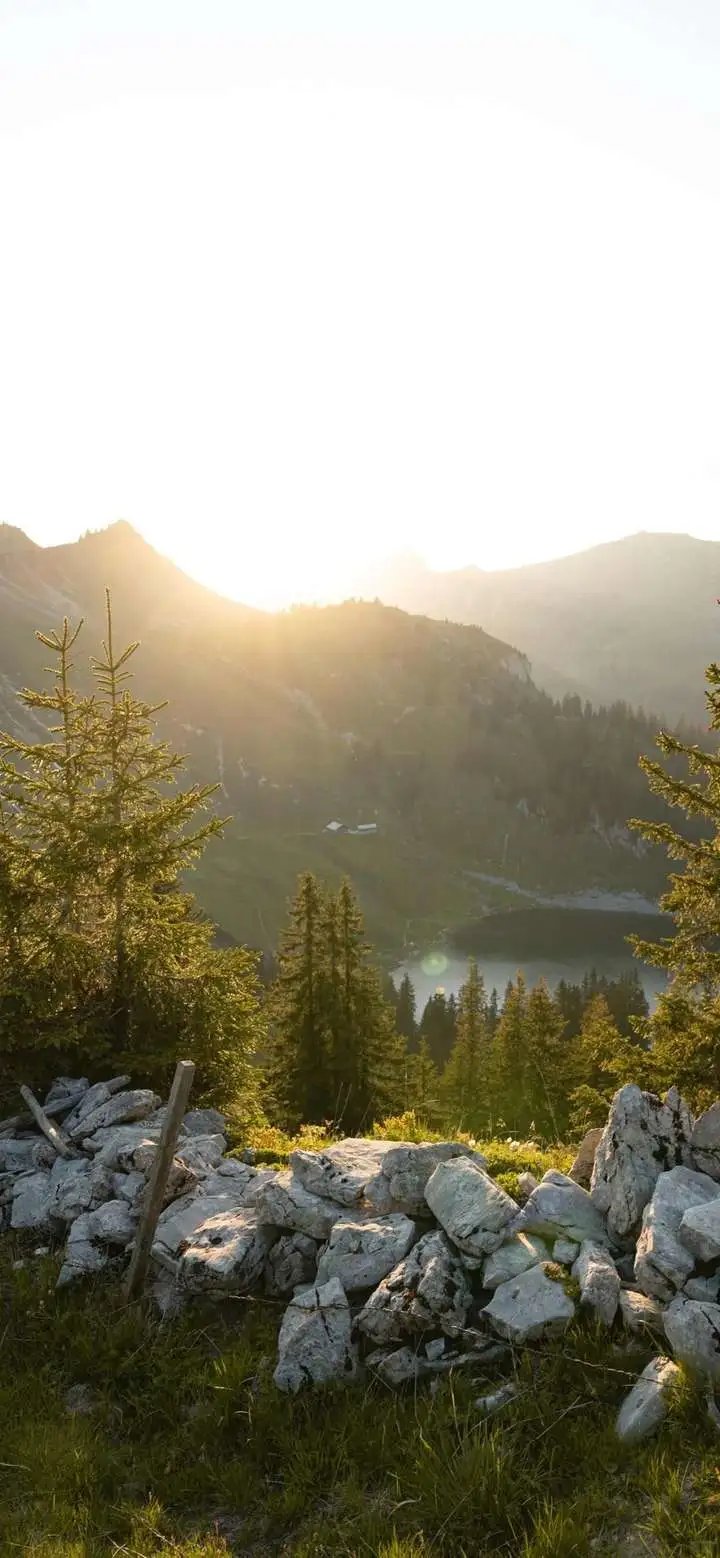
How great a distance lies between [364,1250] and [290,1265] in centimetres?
119

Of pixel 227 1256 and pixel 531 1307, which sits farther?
pixel 227 1256

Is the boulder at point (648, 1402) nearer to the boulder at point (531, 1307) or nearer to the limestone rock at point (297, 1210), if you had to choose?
the boulder at point (531, 1307)

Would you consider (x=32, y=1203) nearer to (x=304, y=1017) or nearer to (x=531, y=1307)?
(x=531, y=1307)

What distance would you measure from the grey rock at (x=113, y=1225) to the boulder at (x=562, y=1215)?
5.30 m

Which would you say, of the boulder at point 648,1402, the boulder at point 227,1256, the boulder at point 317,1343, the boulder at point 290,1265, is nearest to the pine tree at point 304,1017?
the boulder at point 227,1256

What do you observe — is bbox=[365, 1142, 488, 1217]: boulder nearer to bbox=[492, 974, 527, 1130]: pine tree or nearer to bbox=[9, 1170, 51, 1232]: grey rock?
bbox=[9, 1170, 51, 1232]: grey rock

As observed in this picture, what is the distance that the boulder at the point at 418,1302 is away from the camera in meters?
8.09

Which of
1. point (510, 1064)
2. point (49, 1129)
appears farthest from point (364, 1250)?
point (510, 1064)

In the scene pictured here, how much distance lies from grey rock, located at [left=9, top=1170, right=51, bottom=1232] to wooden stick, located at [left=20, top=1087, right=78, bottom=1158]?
44cm

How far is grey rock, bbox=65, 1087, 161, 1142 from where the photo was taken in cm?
1280

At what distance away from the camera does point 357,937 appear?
122 feet

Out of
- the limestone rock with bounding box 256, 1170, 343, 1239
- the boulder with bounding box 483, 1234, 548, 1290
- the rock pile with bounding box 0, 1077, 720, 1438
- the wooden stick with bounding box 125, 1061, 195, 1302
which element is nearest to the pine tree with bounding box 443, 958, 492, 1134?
the rock pile with bounding box 0, 1077, 720, 1438

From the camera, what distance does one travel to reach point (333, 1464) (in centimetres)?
725

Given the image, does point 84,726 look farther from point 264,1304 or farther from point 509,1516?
point 509,1516
